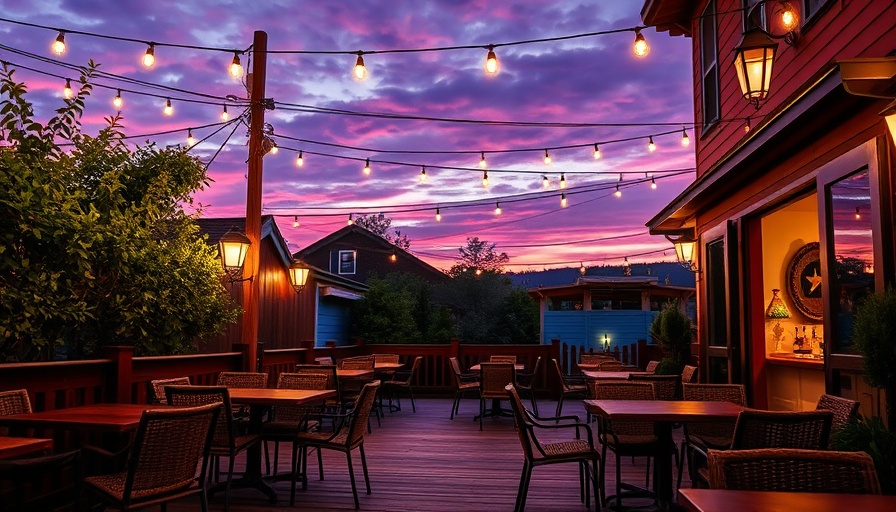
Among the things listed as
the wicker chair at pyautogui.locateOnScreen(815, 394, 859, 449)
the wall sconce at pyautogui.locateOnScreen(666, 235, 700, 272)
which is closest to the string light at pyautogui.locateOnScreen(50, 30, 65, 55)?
the wicker chair at pyautogui.locateOnScreen(815, 394, 859, 449)

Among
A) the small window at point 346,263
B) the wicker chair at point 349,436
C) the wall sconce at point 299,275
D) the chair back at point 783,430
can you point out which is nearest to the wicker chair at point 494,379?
the wall sconce at point 299,275

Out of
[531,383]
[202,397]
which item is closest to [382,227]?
[531,383]

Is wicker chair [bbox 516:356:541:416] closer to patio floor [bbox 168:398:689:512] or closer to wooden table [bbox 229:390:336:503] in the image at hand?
patio floor [bbox 168:398:689:512]

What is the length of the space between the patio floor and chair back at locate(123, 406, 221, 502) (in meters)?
1.37

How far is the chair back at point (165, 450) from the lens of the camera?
329 centimetres

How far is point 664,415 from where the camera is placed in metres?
4.12

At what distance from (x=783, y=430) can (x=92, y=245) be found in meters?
5.21

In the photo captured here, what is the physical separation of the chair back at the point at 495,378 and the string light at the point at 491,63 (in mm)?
3953

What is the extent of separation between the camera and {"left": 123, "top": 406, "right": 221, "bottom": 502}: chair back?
3.29 metres

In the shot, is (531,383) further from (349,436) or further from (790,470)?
(790,470)

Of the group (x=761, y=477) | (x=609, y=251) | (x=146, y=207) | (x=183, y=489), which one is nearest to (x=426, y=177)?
(x=146, y=207)

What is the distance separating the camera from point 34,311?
17.2 feet

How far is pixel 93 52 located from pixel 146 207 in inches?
205

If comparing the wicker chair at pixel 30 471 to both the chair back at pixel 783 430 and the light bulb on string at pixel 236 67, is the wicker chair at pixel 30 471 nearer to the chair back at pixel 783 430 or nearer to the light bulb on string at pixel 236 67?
the chair back at pixel 783 430
